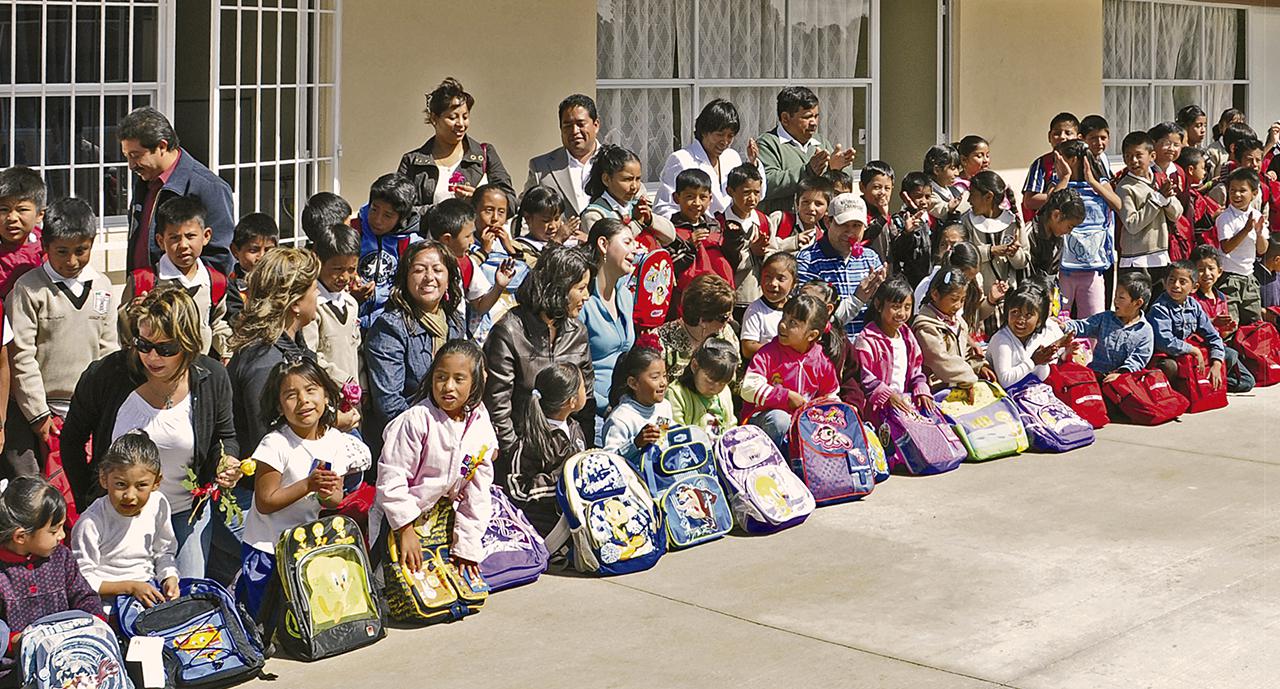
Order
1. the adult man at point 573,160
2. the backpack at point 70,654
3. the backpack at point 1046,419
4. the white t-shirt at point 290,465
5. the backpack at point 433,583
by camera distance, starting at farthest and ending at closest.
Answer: the backpack at point 1046,419 < the adult man at point 573,160 < the backpack at point 433,583 < the white t-shirt at point 290,465 < the backpack at point 70,654

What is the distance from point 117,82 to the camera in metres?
8.24

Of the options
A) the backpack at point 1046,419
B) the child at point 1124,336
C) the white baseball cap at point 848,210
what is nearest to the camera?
the white baseball cap at point 848,210

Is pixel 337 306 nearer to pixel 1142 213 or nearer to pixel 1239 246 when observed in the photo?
pixel 1142 213

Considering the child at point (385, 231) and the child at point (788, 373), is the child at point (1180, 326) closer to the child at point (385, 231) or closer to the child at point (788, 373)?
the child at point (788, 373)

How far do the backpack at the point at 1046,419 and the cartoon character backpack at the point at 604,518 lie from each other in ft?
9.24

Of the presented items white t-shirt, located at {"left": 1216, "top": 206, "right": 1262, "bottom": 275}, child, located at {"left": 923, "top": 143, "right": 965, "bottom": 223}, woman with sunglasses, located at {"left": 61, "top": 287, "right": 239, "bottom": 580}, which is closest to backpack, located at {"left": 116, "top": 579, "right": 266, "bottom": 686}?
woman with sunglasses, located at {"left": 61, "top": 287, "right": 239, "bottom": 580}

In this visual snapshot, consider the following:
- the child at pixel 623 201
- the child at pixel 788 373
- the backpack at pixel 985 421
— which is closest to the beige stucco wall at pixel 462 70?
the child at pixel 623 201

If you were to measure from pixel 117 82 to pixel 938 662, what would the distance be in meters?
5.01

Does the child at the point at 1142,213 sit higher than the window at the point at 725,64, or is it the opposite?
the window at the point at 725,64

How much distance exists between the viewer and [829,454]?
7742mm

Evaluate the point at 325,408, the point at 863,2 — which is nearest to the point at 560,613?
the point at 325,408

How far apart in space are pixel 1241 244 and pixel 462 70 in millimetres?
5226

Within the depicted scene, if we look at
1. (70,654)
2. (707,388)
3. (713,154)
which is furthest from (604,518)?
(713,154)

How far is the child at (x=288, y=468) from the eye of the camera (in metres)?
5.75
